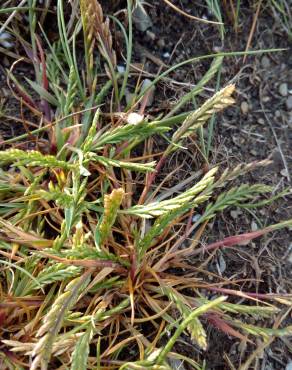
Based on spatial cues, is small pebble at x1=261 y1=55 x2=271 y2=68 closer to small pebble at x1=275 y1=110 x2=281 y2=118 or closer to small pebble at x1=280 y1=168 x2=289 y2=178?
small pebble at x1=275 y1=110 x2=281 y2=118

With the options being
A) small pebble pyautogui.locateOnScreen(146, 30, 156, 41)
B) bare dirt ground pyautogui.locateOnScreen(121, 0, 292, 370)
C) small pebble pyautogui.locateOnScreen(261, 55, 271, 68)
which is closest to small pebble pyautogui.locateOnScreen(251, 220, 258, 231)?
bare dirt ground pyautogui.locateOnScreen(121, 0, 292, 370)

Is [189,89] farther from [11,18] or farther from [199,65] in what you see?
[11,18]

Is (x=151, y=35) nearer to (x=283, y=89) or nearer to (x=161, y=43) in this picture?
(x=161, y=43)

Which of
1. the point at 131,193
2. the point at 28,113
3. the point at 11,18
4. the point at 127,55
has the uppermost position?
the point at 11,18

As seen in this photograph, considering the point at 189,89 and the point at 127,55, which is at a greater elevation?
the point at 127,55

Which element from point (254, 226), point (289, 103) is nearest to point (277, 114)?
point (289, 103)

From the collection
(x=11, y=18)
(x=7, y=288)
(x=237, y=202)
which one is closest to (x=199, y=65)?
(x=237, y=202)

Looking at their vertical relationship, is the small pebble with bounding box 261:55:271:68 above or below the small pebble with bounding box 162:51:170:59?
below

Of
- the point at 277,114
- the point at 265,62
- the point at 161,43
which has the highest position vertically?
the point at 161,43
